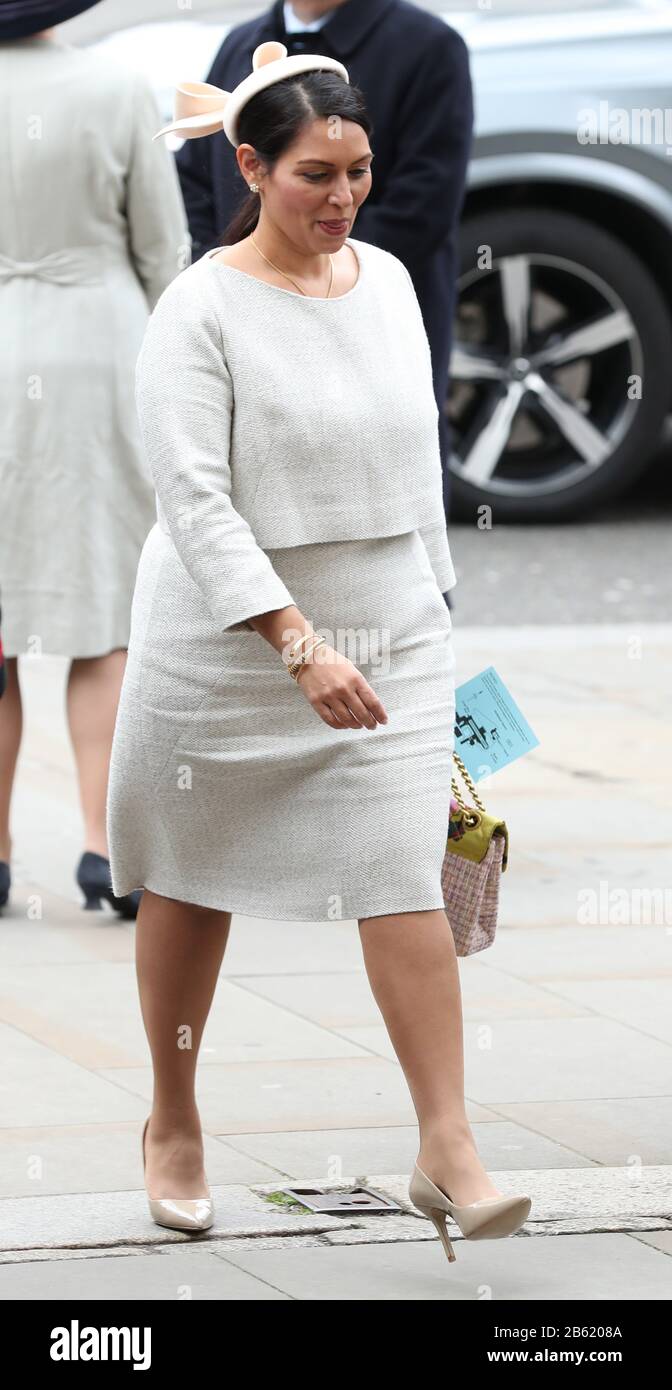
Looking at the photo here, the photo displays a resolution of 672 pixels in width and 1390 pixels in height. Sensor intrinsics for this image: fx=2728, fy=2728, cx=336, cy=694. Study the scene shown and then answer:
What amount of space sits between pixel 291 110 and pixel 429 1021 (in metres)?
1.22

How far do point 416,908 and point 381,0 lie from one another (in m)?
2.62

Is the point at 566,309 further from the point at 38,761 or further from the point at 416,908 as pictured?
the point at 416,908

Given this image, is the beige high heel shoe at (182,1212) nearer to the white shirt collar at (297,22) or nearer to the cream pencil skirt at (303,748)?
the cream pencil skirt at (303,748)

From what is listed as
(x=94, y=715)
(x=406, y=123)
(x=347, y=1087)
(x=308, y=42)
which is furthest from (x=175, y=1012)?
(x=308, y=42)

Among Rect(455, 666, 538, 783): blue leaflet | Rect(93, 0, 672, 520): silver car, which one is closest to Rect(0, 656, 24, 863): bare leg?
Rect(455, 666, 538, 783): blue leaflet

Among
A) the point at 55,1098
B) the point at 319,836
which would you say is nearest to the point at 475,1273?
the point at 319,836

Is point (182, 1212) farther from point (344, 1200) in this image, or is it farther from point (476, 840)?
point (476, 840)

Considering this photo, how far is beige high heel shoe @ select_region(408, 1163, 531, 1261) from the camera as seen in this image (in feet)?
11.5

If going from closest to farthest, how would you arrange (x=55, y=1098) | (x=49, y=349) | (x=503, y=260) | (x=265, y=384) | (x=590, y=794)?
(x=265, y=384), (x=55, y=1098), (x=49, y=349), (x=590, y=794), (x=503, y=260)

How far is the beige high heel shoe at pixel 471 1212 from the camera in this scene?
11.5 feet

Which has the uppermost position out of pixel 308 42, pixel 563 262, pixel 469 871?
pixel 308 42

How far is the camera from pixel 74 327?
18.3ft

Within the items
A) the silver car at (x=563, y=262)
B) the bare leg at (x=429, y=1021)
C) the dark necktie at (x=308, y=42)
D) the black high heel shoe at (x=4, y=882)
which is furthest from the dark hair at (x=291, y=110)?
the silver car at (x=563, y=262)
